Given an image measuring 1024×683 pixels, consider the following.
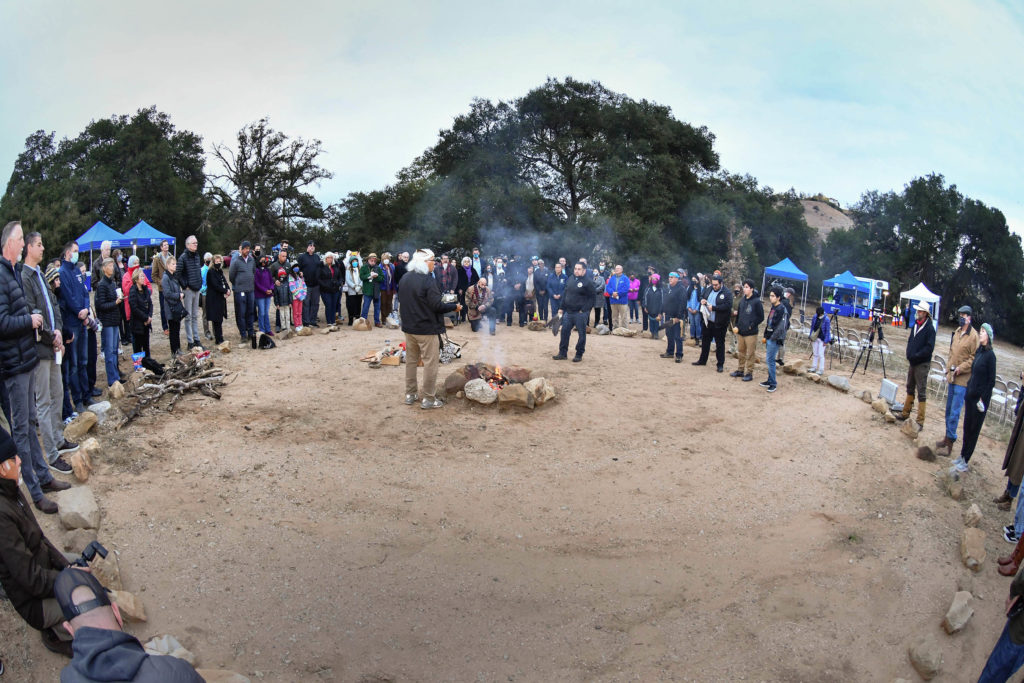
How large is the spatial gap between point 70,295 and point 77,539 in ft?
11.4

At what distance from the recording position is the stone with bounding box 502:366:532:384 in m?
9.20

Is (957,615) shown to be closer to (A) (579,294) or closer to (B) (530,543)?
(B) (530,543)

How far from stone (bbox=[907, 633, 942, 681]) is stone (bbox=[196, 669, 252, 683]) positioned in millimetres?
4420

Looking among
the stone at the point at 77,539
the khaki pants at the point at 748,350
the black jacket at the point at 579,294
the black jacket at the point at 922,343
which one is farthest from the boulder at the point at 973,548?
the stone at the point at 77,539

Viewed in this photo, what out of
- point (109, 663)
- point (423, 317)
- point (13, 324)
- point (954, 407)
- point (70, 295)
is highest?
point (70, 295)

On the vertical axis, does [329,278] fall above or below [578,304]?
above

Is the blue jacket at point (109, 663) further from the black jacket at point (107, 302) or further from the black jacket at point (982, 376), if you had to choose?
the black jacket at point (982, 376)

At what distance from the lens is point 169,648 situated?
3.78m

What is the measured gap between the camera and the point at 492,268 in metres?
15.5

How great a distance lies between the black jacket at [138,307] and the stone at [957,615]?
9735 millimetres

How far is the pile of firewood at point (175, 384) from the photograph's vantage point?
7531 millimetres

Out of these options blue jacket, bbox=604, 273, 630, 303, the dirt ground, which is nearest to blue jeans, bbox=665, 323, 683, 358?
blue jacket, bbox=604, 273, 630, 303

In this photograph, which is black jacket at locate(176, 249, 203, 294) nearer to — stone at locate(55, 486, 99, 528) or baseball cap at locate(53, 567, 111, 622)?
stone at locate(55, 486, 99, 528)

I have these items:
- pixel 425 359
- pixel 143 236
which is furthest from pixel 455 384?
pixel 143 236
